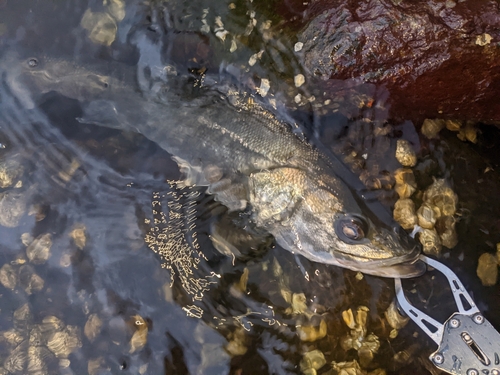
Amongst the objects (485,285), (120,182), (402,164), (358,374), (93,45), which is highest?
(93,45)

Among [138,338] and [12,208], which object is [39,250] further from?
[138,338]

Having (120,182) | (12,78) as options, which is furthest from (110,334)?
(12,78)

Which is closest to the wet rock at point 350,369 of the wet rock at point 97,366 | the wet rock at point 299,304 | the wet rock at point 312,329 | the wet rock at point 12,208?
the wet rock at point 312,329

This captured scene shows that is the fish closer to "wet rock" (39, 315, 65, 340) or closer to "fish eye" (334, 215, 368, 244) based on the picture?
"fish eye" (334, 215, 368, 244)

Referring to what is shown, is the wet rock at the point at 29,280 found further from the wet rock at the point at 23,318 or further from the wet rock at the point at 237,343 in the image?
the wet rock at the point at 237,343

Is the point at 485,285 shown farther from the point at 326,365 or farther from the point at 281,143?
the point at 281,143

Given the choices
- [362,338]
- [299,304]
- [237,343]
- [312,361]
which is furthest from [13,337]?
[362,338]

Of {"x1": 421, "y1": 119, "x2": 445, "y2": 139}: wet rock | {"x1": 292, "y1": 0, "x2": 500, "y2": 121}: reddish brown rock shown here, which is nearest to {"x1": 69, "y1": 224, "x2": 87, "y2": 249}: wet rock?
{"x1": 292, "y1": 0, "x2": 500, "y2": 121}: reddish brown rock
